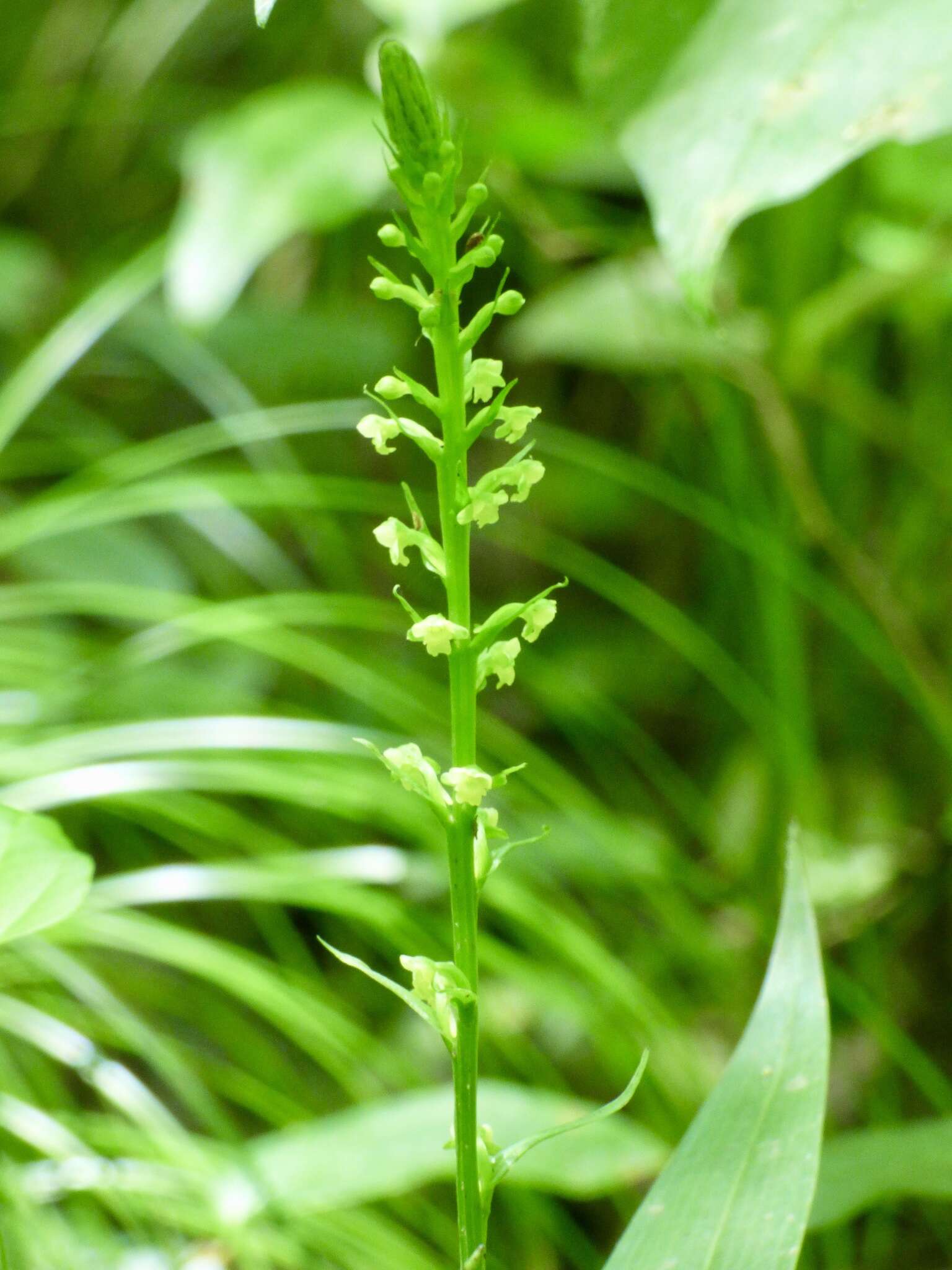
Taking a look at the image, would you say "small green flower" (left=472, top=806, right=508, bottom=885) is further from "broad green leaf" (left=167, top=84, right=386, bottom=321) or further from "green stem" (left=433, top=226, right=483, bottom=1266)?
"broad green leaf" (left=167, top=84, right=386, bottom=321)

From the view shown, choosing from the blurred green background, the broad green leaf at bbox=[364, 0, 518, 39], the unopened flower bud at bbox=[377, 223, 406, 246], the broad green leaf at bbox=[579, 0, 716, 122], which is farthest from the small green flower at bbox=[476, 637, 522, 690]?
the broad green leaf at bbox=[364, 0, 518, 39]

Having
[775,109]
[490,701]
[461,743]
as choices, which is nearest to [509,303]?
[461,743]

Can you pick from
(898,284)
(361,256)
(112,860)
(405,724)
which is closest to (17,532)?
(405,724)

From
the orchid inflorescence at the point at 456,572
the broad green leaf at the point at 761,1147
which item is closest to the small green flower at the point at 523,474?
the orchid inflorescence at the point at 456,572

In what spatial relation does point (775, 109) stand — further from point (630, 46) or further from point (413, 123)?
point (413, 123)

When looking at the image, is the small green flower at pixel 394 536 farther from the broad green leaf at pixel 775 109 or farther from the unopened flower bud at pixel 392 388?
the broad green leaf at pixel 775 109

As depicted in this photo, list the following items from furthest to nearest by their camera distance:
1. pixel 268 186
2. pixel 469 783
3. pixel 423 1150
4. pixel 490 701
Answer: pixel 490 701 < pixel 268 186 < pixel 423 1150 < pixel 469 783

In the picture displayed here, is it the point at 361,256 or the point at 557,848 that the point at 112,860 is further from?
the point at 361,256

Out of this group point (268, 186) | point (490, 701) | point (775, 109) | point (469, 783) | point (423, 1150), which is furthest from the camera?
point (490, 701)
